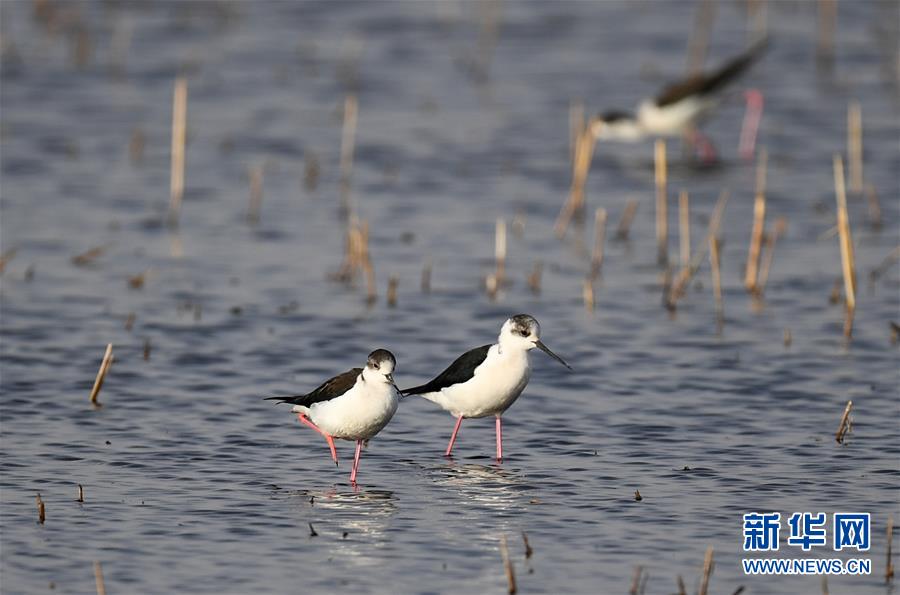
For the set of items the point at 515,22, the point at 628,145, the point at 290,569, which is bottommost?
the point at 290,569

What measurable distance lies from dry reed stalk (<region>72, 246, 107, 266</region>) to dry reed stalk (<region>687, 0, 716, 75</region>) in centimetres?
1450

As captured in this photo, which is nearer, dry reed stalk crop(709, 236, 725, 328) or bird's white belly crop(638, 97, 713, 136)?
dry reed stalk crop(709, 236, 725, 328)

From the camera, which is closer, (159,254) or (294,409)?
(294,409)

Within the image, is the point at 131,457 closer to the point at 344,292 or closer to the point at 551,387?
the point at 551,387

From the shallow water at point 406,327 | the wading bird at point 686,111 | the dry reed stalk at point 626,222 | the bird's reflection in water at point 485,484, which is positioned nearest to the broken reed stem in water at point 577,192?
Answer: the shallow water at point 406,327

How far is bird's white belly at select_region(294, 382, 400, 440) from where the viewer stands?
432 inches

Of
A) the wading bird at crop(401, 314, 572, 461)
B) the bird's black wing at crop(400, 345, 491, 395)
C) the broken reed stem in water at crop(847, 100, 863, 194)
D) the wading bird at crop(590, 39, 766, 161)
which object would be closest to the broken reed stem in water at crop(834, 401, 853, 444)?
the wading bird at crop(401, 314, 572, 461)

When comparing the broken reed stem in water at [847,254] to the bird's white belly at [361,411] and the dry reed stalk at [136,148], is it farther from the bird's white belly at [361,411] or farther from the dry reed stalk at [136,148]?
the dry reed stalk at [136,148]

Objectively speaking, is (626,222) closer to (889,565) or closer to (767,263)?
(767,263)

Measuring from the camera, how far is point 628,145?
26844 millimetres

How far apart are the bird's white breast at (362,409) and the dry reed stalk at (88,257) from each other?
7.42m

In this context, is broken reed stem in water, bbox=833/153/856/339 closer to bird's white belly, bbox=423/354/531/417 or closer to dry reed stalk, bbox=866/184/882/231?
bird's white belly, bbox=423/354/531/417

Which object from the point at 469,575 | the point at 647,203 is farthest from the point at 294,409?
the point at 647,203

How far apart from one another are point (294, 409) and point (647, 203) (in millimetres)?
10604
